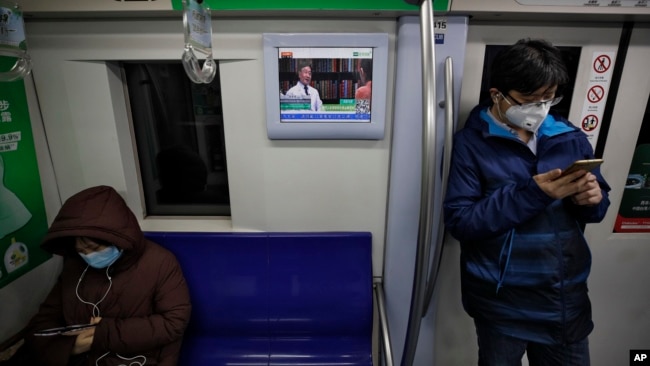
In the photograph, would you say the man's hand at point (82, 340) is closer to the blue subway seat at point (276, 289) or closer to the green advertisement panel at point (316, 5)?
the blue subway seat at point (276, 289)

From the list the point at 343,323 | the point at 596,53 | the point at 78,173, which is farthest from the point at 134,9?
the point at 596,53

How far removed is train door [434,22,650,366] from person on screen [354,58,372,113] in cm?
46

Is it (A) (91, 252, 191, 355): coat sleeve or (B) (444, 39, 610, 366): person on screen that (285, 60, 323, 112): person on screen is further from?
(A) (91, 252, 191, 355): coat sleeve

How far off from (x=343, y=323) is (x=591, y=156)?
1.29 meters

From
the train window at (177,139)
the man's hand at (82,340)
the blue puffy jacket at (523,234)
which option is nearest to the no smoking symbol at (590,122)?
the blue puffy jacket at (523,234)

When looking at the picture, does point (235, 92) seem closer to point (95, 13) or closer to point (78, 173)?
point (95, 13)

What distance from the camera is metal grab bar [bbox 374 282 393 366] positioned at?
5.07ft

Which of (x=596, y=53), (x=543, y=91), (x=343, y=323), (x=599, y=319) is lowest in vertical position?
(x=599, y=319)

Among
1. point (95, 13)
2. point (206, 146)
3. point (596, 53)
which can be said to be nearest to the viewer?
point (95, 13)

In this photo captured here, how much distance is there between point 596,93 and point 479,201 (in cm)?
98

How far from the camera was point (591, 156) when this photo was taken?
4.25 ft

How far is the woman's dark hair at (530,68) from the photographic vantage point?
44.5 inches

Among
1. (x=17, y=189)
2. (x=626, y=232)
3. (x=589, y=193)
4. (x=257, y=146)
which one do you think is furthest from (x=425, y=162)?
(x=17, y=189)

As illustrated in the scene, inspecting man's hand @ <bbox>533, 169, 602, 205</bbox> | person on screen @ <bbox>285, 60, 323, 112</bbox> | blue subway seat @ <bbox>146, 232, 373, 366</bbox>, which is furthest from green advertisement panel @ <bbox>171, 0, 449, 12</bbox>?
blue subway seat @ <bbox>146, 232, 373, 366</bbox>
